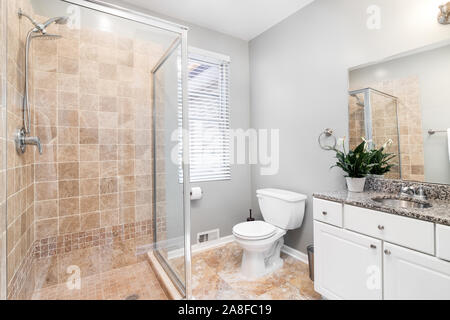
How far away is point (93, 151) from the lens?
60.4 inches

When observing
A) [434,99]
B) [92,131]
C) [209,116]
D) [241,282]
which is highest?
[209,116]

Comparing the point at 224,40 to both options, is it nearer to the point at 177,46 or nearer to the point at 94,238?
the point at 177,46

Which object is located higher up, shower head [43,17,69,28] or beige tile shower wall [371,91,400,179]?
shower head [43,17,69,28]

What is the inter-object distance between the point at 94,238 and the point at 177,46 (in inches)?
57.1

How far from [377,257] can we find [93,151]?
6.22 feet

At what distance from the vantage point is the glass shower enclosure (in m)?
1.24

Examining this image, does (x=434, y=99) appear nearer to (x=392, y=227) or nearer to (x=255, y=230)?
(x=392, y=227)

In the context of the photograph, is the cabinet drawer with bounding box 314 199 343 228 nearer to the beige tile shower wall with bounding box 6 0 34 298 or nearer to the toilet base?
the toilet base

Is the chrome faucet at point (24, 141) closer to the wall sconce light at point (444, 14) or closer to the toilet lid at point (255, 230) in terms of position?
the toilet lid at point (255, 230)

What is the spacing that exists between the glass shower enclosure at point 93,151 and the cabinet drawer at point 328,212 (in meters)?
0.94

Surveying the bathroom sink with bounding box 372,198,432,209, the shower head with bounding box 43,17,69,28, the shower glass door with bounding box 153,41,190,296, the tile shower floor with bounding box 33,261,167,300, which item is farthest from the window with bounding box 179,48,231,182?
the bathroom sink with bounding box 372,198,432,209

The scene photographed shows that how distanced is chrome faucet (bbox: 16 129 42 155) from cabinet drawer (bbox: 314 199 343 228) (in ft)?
6.17

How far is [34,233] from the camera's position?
137 centimetres

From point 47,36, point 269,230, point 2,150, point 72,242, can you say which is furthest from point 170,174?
point 47,36
